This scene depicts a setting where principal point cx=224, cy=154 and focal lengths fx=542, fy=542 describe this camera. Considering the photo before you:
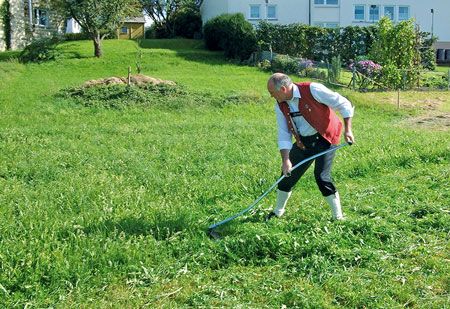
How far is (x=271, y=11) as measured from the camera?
38.4 m

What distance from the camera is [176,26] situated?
4497 cm

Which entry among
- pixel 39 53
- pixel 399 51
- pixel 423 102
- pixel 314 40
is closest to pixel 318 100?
pixel 423 102

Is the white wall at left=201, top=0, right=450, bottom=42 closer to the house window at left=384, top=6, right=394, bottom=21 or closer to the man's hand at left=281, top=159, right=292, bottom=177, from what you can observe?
the house window at left=384, top=6, right=394, bottom=21

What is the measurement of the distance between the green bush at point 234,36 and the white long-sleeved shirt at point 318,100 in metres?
23.3

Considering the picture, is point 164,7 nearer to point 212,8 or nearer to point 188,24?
point 188,24

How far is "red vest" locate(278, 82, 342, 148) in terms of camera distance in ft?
17.0

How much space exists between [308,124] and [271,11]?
3457 cm

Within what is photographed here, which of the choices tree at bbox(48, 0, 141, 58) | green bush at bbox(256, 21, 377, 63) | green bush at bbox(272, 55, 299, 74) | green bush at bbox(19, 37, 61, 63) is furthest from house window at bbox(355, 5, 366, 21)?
green bush at bbox(19, 37, 61, 63)

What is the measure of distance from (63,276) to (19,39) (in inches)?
1178

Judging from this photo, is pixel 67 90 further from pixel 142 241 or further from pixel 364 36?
pixel 364 36

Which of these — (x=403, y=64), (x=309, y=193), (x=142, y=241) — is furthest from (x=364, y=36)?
(x=142, y=241)

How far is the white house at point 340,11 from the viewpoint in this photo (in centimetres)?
3806

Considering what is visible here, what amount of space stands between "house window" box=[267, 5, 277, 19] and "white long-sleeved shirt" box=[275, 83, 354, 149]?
3422 cm

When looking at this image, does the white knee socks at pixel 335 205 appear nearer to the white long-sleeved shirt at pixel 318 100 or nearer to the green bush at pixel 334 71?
the white long-sleeved shirt at pixel 318 100
